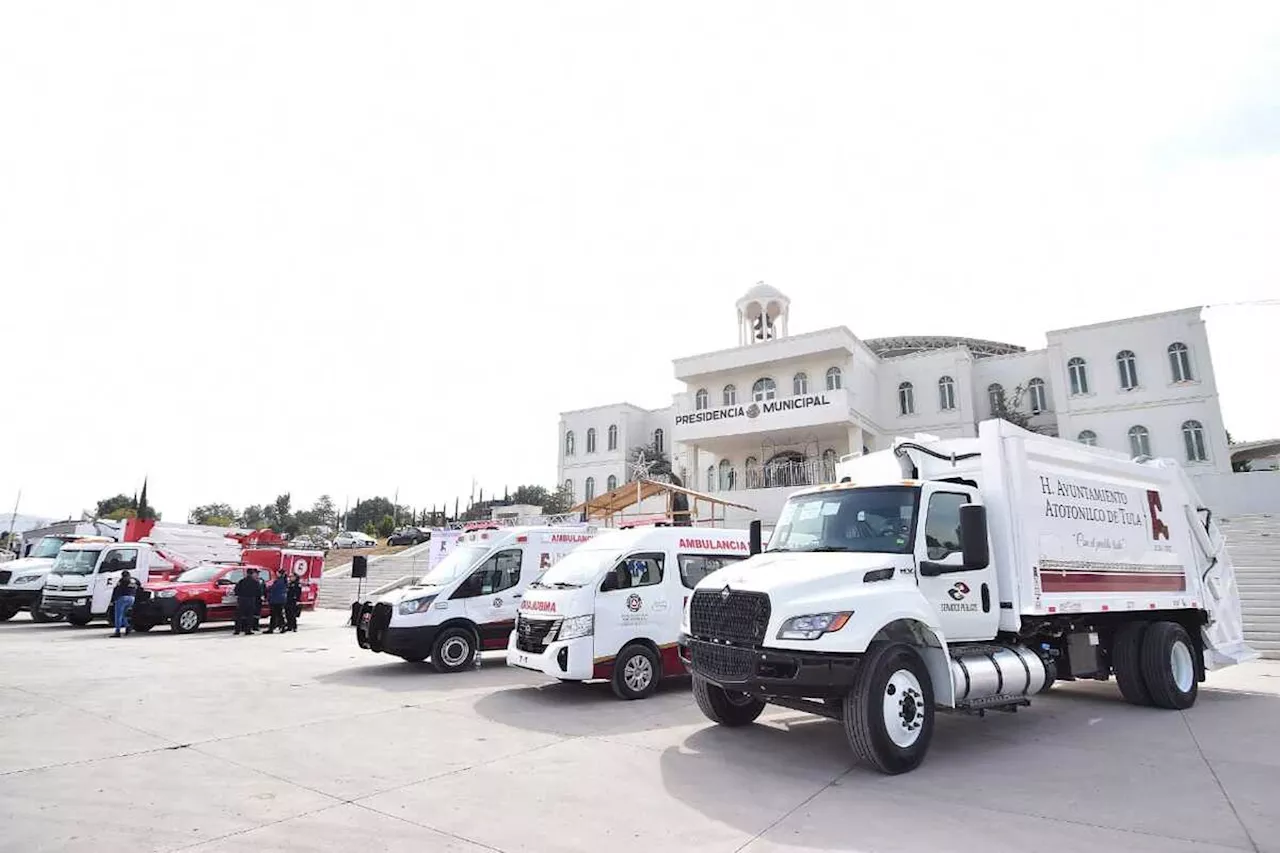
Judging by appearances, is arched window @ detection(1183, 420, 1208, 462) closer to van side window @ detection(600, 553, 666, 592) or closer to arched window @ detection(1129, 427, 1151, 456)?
arched window @ detection(1129, 427, 1151, 456)

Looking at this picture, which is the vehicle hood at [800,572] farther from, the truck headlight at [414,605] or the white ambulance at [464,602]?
the truck headlight at [414,605]

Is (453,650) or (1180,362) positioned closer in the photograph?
(453,650)

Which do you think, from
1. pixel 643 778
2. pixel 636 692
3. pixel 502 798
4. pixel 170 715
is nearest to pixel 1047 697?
pixel 636 692

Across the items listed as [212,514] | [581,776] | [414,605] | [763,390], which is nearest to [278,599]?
[414,605]

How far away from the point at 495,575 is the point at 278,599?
28.6 ft

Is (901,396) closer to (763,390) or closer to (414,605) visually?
(763,390)

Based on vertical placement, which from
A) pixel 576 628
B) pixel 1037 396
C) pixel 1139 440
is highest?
pixel 1037 396

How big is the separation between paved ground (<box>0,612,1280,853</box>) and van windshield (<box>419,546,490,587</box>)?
230 cm

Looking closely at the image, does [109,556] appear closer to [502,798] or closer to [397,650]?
[397,650]

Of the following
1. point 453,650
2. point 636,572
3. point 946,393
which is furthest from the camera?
point 946,393

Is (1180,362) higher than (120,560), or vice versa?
(1180,362)

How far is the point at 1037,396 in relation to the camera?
30453mm

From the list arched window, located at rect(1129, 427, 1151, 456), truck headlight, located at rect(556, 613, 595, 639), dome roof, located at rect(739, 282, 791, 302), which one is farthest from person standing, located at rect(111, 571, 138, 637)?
arched window, located at rect(1129, 427, 1151, 456)

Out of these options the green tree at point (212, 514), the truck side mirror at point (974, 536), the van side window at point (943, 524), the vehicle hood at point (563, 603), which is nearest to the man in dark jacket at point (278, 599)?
the vehicle hood at point (563, 603)
